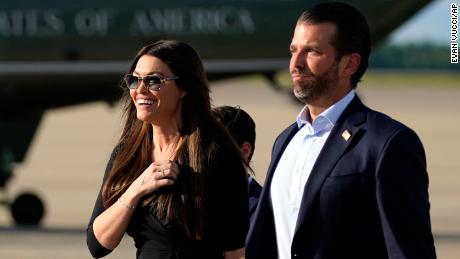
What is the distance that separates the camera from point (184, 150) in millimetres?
3980

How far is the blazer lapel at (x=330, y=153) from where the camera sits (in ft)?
11.6

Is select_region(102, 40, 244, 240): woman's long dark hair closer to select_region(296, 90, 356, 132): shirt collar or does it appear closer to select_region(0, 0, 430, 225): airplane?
select_region(296, 90, 356, 132): shirt collar

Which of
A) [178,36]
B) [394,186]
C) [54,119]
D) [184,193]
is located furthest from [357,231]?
[54,119]

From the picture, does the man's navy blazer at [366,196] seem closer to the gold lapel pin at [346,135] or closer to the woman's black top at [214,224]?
the gold lapel pin at [346,135]

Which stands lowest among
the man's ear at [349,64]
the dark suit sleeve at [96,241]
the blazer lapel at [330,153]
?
the dark suit sleeve at [96,241]

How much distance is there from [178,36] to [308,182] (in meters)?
10.3

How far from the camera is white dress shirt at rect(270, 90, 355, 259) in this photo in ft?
11.9

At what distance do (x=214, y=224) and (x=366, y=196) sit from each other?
65 centimetres

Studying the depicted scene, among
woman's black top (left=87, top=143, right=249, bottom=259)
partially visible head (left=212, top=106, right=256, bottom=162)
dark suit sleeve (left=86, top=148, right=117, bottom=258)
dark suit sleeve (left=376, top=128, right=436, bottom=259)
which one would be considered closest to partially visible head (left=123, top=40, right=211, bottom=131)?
woman's black top (left=87, top=143, right=249, bottom=259)

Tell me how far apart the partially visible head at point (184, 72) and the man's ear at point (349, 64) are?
616mm

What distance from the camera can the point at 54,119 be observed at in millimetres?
40438

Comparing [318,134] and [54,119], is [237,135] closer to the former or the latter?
[318,134]

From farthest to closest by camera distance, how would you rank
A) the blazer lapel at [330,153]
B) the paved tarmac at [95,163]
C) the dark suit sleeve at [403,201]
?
1. the paved tarmac at [95,163]
2. the blazer lapel at [330,153]
3. the dark suit sleeve at [403,201]

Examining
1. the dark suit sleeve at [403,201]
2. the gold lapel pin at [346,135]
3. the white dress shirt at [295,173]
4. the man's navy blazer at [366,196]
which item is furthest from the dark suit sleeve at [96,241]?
the dark suit sleeve at [403,201]
